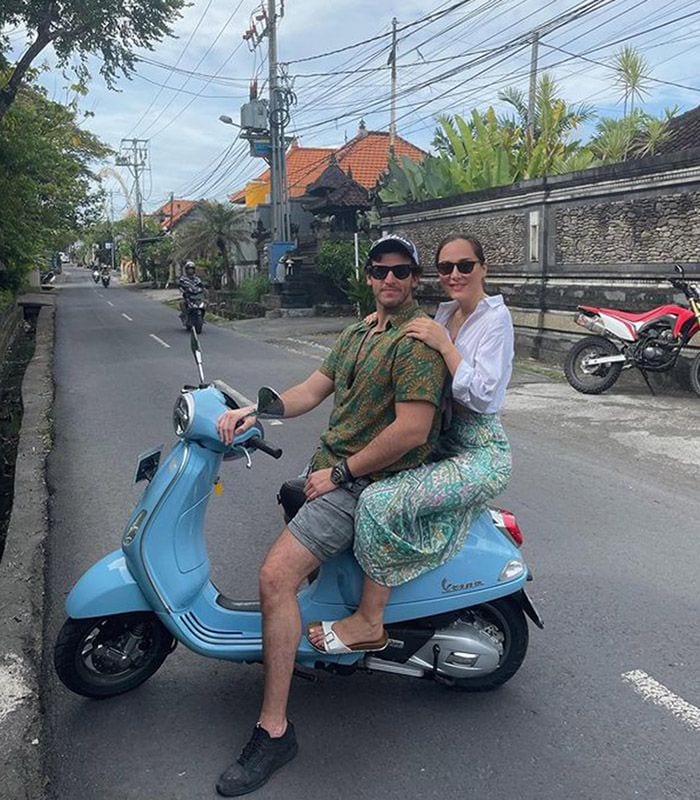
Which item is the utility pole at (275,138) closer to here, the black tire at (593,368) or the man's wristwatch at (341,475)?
the black tire at (593,368)

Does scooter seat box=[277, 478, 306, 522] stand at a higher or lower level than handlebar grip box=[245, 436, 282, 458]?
lower

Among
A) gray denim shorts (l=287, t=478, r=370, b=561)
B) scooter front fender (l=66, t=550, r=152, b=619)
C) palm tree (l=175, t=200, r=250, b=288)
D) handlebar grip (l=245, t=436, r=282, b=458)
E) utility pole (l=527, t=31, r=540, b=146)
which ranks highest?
utility pole (l=527, t=31, r=540, b=146)

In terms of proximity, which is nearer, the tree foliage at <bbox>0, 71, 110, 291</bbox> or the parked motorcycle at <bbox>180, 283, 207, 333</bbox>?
the tree foliage at <bbox>0, 71, 110, 291</bbox>

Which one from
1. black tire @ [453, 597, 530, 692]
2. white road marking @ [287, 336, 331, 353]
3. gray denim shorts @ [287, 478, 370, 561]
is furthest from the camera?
white road marking @ [287, 336, 331, 353]

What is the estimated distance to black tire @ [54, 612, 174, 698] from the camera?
9.23 feet

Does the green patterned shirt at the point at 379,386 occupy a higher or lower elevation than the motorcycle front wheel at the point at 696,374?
higher

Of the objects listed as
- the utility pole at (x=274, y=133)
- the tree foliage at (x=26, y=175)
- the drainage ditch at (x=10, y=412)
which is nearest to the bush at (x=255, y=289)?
the utility pole at (x=274, y=133)

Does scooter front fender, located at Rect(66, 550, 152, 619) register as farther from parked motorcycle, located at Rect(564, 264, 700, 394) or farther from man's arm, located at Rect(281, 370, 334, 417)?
parked motorcycle, located at Rect(564, 264, 700, 394)

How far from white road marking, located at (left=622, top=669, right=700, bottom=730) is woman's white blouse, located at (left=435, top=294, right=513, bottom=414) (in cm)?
132

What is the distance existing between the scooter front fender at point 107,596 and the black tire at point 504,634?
1255 millimetres

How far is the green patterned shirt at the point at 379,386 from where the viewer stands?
2.53m

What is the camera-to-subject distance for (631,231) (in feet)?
33.6

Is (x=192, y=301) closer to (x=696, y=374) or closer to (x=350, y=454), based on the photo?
(x=696, y=374)

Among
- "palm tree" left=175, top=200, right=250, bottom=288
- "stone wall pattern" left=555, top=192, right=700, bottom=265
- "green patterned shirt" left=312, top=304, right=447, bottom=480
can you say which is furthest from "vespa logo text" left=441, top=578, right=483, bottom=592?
"palm tree" left=175, top=200, right=250, bottom=288
